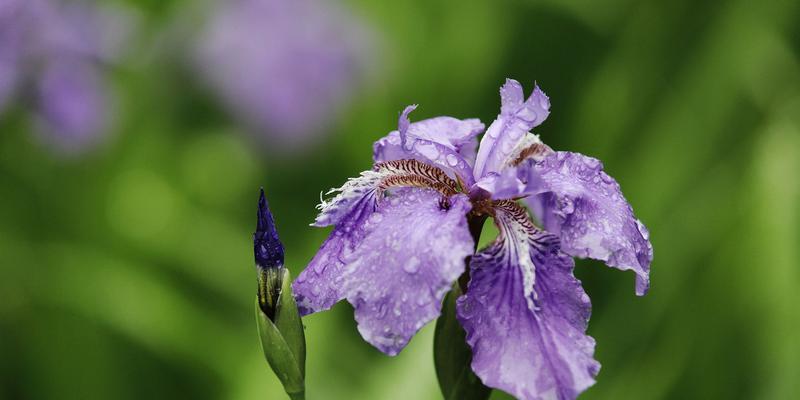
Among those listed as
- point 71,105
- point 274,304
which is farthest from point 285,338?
point 71,105

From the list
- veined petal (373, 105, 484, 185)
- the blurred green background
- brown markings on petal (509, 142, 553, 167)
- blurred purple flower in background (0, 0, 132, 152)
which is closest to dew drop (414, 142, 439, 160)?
veined petal (373, 105, 484, 185)

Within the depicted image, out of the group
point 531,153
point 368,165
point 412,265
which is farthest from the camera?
point 368,165

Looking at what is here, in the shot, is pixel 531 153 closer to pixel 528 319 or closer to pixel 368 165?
pixel 528 319

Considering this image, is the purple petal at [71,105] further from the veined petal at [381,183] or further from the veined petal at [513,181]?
the veined petal at [513,181]

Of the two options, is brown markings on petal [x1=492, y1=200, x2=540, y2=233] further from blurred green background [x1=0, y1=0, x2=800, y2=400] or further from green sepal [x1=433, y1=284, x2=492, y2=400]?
blurred green background [x1=0, y1=0, x2=800, y2=400]

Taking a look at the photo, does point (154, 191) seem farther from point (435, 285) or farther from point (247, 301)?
point (435, 285)

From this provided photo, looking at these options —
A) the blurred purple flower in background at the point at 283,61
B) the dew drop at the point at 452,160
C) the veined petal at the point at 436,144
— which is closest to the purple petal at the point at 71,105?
the blurred purple flower in background at the point at 283,61
